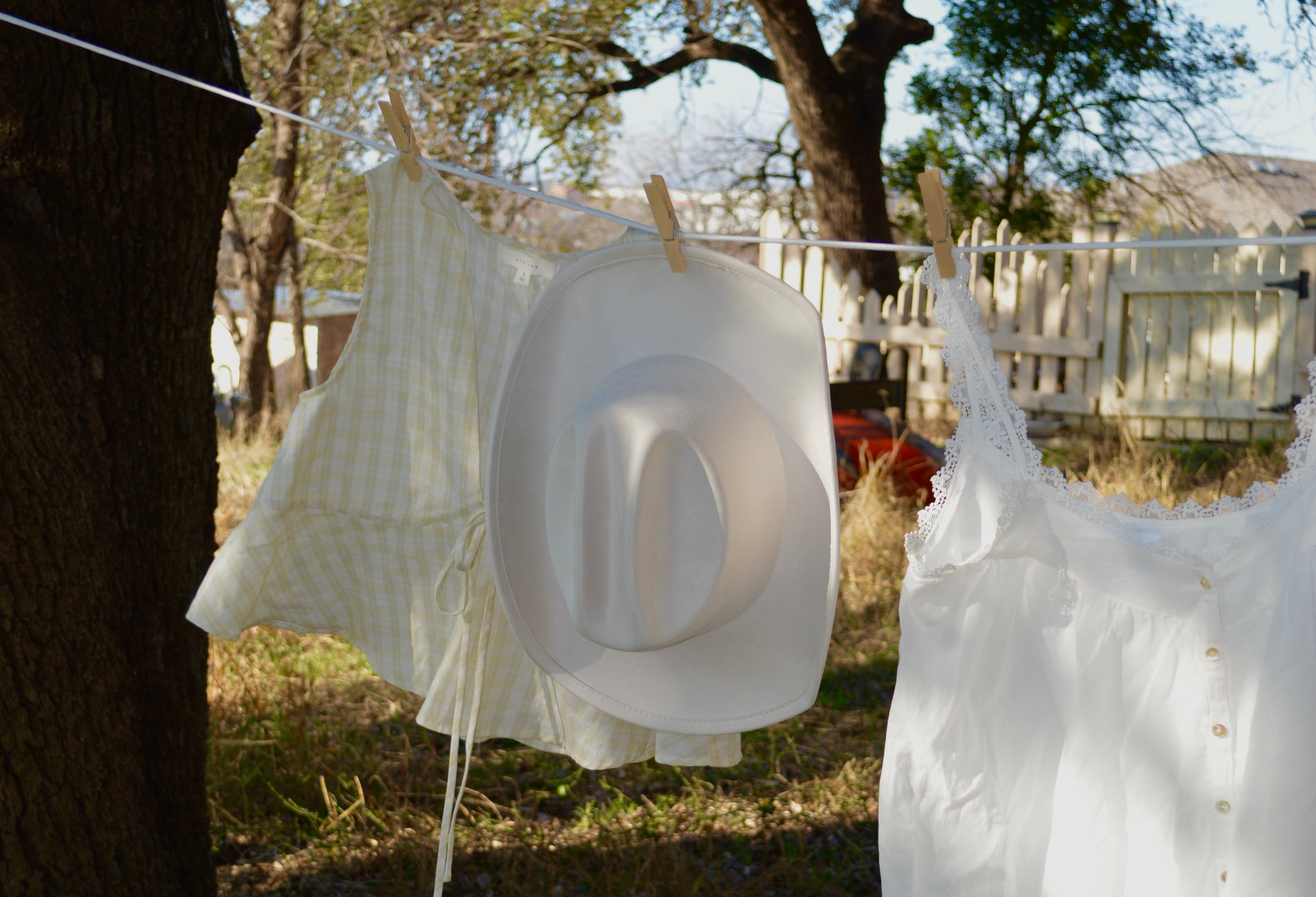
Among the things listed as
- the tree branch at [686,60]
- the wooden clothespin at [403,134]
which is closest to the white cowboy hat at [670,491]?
the wooden clothespin at [403,134]

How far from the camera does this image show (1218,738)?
1.17 m

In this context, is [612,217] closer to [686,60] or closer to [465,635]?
[465,635]

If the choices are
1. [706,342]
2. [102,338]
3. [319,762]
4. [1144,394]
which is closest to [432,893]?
[319,762]

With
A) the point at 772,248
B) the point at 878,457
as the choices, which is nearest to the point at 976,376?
the point at 878,457

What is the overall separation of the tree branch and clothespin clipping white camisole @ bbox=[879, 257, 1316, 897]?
688 cm

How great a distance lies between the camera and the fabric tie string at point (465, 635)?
1615 mm

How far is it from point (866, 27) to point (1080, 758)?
6172mm

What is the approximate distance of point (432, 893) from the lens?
2268 mm

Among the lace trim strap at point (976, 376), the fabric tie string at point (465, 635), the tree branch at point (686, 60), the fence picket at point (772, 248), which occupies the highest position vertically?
the tree branch at point (686, 60)

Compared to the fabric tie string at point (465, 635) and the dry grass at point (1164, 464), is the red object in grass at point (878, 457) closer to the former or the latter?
the dry grass at point (1164, 464)

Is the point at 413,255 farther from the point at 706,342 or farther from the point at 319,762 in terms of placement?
the point at 319,762

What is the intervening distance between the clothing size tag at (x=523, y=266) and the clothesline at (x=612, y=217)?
0.42 feet

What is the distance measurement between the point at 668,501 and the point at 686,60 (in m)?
7.20

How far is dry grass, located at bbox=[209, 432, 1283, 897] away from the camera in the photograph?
2328 mm
